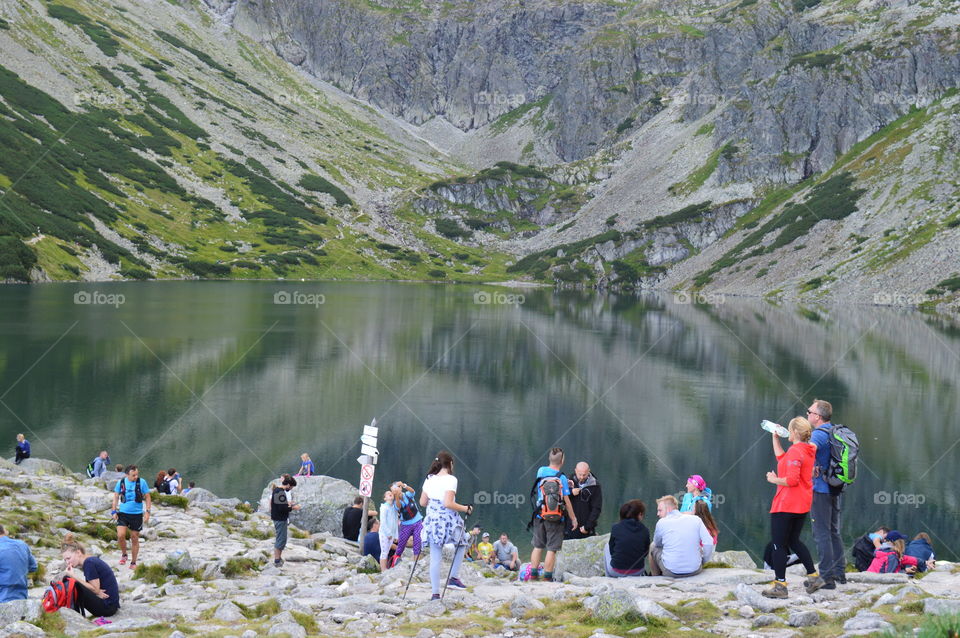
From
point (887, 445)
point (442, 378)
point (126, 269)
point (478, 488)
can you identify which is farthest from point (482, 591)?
point (126, 269)

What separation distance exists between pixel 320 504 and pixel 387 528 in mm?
8860

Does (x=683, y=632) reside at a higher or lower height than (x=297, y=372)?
lower

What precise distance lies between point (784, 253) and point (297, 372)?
150 meters

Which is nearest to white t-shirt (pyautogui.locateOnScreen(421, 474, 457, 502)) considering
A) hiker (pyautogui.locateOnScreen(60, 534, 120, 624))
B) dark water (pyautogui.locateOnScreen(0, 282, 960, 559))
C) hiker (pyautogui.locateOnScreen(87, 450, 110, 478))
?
hiker (pyautogui.locateOnScreen(60, 534, 120, 624))

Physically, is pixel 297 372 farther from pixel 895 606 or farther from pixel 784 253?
pixel 784 253

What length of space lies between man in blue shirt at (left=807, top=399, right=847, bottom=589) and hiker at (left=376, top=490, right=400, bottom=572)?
33.9ft

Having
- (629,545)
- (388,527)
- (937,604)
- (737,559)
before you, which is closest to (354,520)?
(388,527)

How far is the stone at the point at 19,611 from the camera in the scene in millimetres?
12766

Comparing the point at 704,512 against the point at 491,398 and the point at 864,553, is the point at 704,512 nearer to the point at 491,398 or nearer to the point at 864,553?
the point at 864,553

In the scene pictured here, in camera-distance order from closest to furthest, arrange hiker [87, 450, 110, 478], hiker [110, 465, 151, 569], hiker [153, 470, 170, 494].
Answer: hiker [110, 465, 151, 569]
hiker [153, 470, 170, 494]
hiker [87, 450, 110, 478]

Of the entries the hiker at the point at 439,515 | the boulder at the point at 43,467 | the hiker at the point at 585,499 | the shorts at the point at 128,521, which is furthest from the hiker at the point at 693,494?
the boulder at the point at 43,467

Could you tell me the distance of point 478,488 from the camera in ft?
126

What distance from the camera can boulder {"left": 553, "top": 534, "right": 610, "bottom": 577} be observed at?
838 inches

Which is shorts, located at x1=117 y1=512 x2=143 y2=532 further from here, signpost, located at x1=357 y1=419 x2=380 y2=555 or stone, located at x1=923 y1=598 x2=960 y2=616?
stone, located at x1=923 y1=598 x2=960 y2=616
